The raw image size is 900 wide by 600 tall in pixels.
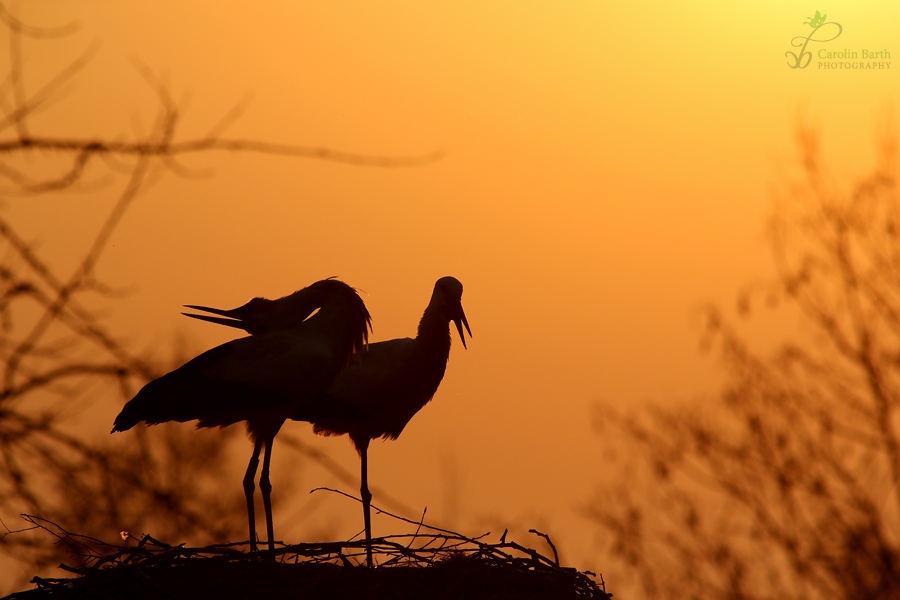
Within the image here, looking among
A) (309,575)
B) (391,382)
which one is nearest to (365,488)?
(391,382)

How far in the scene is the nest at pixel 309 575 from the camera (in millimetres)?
4027

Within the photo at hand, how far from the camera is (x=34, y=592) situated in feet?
13.4

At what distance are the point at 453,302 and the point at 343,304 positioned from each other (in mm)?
1104

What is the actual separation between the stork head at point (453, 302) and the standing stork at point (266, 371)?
982 millimetres

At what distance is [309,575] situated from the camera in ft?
13.7

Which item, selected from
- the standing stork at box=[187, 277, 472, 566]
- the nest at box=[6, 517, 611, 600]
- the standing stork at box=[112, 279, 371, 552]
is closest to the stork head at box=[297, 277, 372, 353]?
the standing stork at box=[112, 279, 371, 552]

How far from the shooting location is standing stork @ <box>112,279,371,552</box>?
19.6 feet

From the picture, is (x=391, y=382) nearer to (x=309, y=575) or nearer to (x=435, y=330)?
(x=435, y=330)

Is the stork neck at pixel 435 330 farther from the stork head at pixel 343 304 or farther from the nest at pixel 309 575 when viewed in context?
the nest at pixel 309 575

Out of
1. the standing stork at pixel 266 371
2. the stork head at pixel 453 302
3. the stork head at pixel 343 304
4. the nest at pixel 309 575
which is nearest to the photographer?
the nest at pixel 309 575

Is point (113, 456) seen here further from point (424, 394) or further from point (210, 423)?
point (424, 394)

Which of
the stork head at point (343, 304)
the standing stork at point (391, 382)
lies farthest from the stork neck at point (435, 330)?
the stork head at point (343, 304)

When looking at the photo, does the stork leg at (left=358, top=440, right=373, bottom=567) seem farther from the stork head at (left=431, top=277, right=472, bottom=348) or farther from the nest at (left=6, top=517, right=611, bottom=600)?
the nest at (left=6, top=517, right=611, bottom=600)

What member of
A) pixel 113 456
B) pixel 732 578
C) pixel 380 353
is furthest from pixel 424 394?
pixel 732 578
